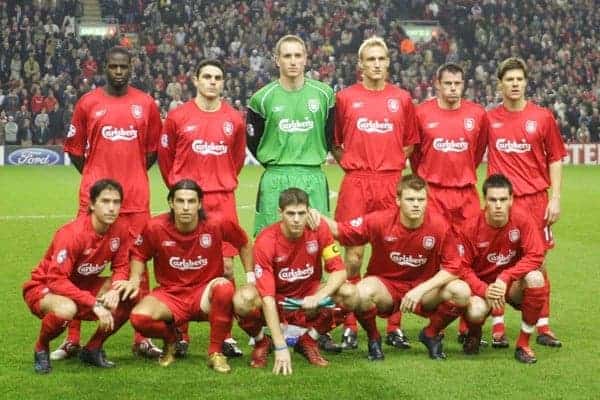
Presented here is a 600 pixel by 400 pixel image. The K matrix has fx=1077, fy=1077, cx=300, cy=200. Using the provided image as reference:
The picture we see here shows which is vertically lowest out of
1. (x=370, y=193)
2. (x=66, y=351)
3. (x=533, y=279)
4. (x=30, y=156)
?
(x=66, y=351)

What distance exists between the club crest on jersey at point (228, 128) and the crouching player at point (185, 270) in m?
0.79

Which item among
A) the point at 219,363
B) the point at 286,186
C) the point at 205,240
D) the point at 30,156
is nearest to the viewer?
the point at 219,363

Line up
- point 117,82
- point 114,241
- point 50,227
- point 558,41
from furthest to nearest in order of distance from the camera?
point 558,41
point 50,227
point 117,82
point 114,241

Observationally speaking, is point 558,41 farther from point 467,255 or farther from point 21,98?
point 467,255

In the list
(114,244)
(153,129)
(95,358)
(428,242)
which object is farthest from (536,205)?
(95,358)

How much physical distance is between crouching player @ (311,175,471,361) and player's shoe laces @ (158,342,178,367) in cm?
112

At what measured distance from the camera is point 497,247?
21.9 ft

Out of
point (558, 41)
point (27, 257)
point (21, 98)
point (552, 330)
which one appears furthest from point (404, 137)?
point (558, 41)

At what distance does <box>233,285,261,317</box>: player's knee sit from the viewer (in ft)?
20.4

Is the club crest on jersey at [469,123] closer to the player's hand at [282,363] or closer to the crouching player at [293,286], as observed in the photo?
the crouching player at [293,286]

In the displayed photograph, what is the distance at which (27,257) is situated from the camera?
1080cm

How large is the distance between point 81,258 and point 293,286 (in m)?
1.27

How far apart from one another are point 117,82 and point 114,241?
4.02 feet

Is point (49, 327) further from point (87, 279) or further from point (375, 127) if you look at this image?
point (375, 127)
